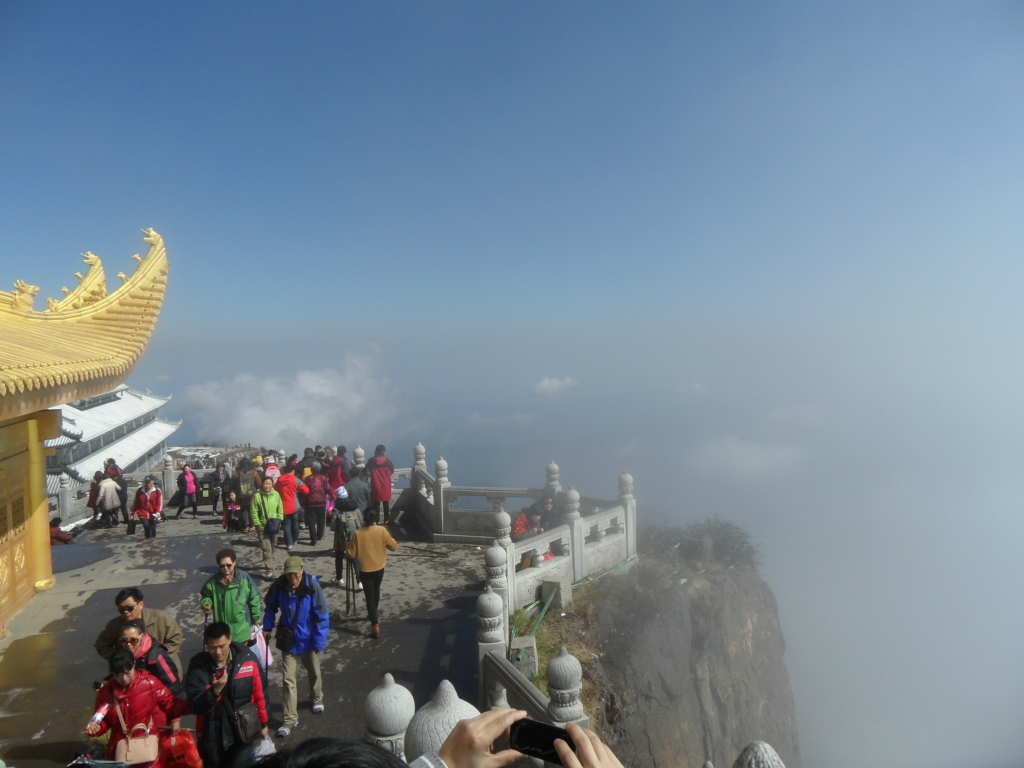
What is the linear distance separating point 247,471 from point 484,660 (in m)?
8.69

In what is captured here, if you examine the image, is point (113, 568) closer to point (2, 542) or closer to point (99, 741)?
point (2, 542)

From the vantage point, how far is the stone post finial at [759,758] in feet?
7.60

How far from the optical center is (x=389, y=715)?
393 cm

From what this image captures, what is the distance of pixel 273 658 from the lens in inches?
289

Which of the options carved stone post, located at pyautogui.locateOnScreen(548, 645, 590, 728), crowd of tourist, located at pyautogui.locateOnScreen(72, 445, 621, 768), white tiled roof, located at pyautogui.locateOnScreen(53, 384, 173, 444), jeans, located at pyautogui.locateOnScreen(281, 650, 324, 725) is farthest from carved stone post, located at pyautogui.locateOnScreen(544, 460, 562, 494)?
white tiled roof, located at pyautogui.locateOnScreen(53, 384, 173, 444)

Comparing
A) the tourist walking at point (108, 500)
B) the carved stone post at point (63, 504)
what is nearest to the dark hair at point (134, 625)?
the tourist walking at point (108, 500)

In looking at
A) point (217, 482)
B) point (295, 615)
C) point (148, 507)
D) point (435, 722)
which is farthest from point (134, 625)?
point (217, 482)

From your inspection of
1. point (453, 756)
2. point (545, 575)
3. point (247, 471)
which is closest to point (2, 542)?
point (247, 471)

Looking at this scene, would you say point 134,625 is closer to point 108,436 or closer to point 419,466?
point 419,466

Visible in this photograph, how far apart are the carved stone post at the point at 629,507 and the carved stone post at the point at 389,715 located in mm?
8833

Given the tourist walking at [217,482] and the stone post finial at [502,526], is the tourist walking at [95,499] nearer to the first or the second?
the tourist walking at [217,482]

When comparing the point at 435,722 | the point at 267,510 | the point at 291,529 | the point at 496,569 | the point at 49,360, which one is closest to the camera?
the point at 435,722

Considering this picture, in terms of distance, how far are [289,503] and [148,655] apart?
685 cm

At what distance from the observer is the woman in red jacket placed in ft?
12.8
